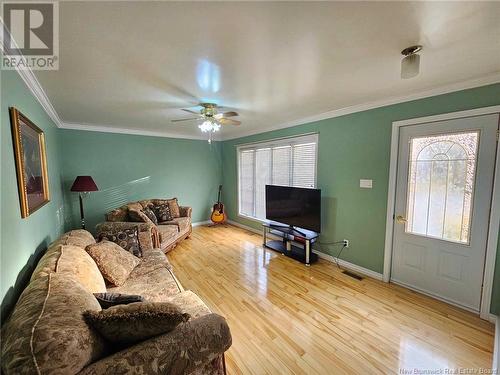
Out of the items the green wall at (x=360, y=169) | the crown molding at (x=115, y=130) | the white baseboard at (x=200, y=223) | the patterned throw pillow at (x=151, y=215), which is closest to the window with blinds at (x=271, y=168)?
the green wall at (x=360, y=169)

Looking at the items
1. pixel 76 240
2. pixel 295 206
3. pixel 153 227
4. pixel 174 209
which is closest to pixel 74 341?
pixel 76 240

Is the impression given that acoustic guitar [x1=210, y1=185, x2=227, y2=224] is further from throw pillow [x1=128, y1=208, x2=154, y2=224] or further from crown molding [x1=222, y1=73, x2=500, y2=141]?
crown molding [x1=222, y1=73, x2=500, y2=141]

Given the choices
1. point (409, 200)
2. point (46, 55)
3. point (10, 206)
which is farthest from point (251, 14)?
point (409, 200)

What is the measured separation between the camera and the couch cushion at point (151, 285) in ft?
5.88

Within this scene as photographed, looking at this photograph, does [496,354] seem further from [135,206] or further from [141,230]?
[135,206]

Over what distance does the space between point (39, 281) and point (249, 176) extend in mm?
4114

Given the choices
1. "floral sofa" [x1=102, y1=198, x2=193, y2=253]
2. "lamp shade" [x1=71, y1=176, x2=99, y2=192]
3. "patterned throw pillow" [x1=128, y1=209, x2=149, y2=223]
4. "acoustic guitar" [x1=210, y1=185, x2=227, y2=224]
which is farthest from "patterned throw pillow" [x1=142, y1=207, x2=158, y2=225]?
"acoustic guitar" [x1=210, y1=185, x2=227, y2=224]

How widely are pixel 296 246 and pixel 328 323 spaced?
69.6 inches

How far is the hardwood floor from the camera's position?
5.41 ft

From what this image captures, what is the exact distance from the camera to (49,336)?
83 centimetres

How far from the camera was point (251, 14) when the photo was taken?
1.21 m

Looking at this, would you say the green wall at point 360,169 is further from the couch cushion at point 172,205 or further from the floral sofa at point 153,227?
the couch cushion at point 172,205

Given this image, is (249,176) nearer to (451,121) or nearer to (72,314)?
(451,121)

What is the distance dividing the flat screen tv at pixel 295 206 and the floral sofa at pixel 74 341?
7.78 ft
